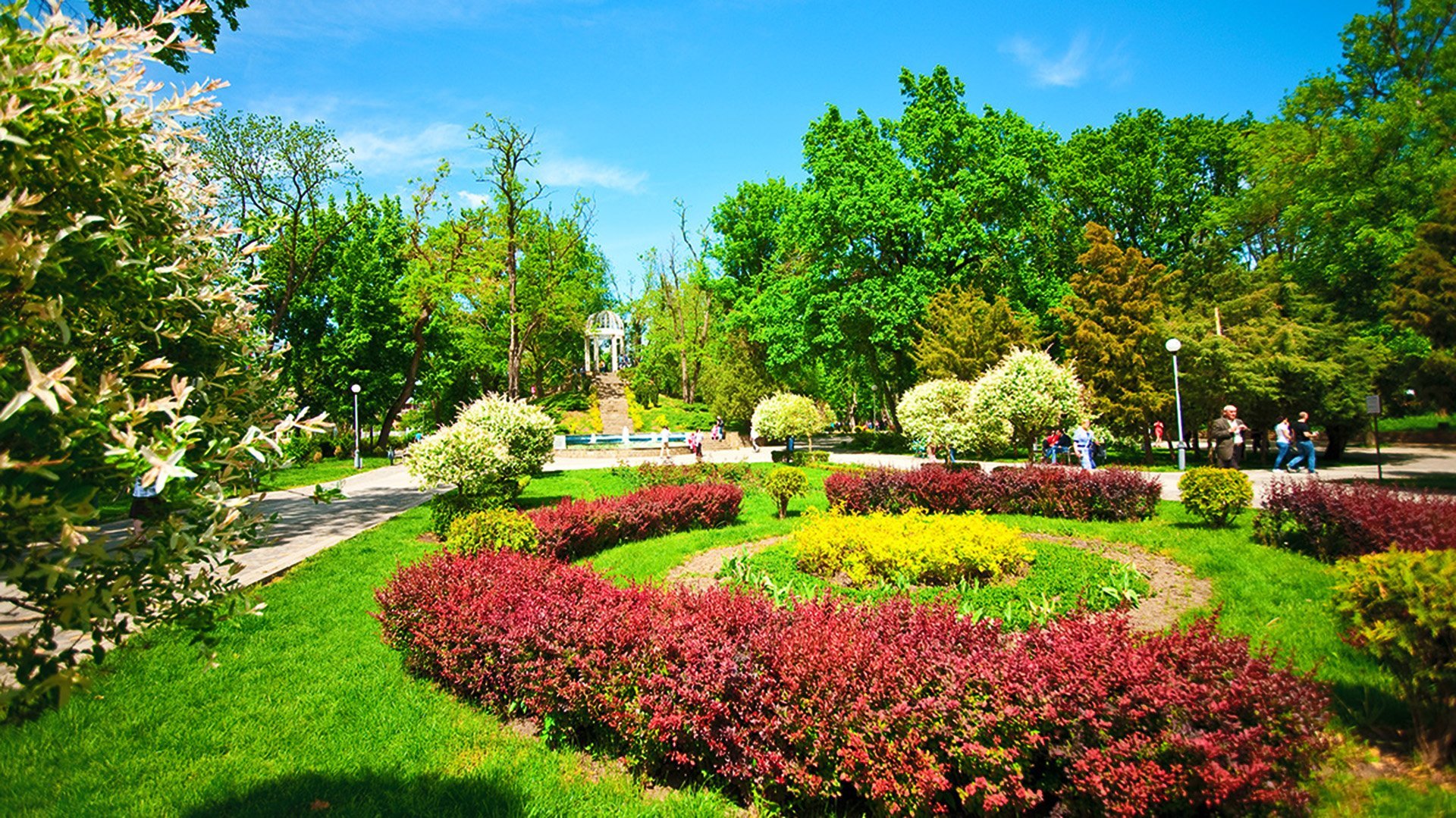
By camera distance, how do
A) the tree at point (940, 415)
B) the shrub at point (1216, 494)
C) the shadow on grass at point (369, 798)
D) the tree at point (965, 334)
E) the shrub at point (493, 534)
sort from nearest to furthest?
the shadow on grass at point (369, 798) → the shrub at point (493, 534) → the shrub at point (1216, 494) → the tree at point (940, 415) → the tree at point (965, 334)

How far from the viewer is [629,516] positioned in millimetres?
11367

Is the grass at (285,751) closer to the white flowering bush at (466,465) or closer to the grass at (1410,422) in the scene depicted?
the white flowering bush at (466,465)

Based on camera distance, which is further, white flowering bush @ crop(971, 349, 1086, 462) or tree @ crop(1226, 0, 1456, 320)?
tree @ crop(1226, 0, 1456, 320)

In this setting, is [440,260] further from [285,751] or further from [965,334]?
[285,751]

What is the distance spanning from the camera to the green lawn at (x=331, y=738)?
381 centimetres

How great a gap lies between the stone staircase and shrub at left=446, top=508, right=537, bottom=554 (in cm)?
3397

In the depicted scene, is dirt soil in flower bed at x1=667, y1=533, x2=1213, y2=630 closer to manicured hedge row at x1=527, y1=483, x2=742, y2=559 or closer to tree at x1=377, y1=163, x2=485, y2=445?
manicured hedge row at x1=527, y1=483, x2=742, y2=559

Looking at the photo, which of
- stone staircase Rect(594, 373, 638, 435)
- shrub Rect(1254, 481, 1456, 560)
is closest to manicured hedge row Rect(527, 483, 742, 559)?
shrub Rect(1254, 481, 1456, 560)

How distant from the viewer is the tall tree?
2619cm

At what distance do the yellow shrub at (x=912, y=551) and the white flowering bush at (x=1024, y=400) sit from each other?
27.8ft

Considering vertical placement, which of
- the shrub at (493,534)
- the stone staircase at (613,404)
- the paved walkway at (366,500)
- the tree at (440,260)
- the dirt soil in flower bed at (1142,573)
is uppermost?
the tree at (440,260)

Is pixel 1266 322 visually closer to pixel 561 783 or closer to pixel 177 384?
pixel 561 783

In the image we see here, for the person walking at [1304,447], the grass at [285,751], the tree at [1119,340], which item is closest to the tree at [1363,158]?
the tree at [1119,340]

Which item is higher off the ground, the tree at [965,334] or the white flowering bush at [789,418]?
the tree at [965,334]
